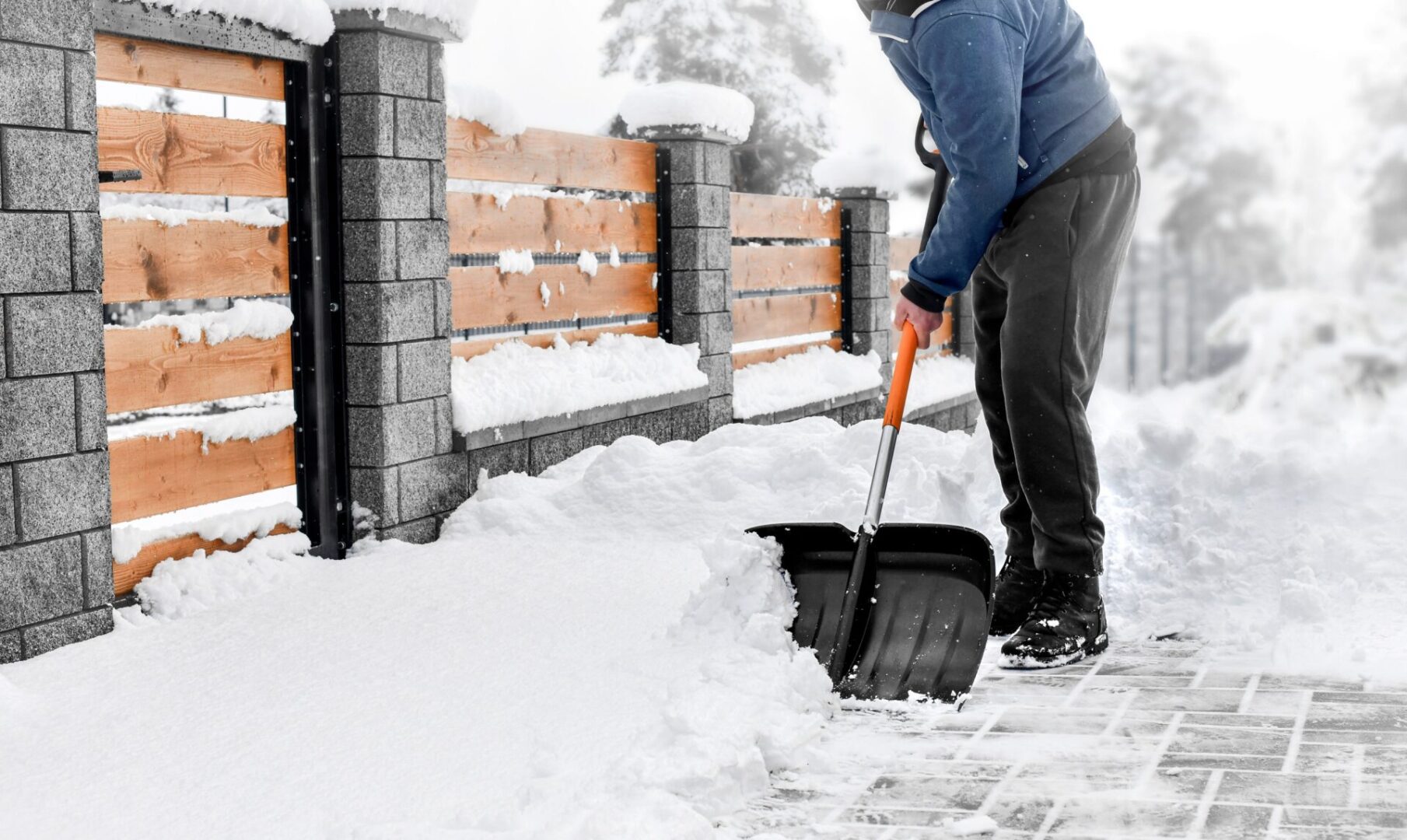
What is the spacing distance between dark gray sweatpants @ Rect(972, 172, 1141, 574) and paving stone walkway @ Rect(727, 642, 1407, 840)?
42 centimetres

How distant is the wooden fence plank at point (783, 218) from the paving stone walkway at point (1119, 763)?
228 inches

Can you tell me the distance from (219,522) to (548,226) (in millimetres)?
2473

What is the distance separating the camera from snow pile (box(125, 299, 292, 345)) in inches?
172

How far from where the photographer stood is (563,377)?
6.23 m

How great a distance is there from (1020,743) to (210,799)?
5.36ft

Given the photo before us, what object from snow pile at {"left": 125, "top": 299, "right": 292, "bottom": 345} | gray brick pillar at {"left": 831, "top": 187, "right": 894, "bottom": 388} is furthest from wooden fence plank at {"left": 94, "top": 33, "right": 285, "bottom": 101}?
gray brick pillar at {"left": 831, "top": 187, "right": 894, "bottom": 388}

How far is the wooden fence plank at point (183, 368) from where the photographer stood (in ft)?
13.7

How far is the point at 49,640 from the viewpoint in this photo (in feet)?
12.1

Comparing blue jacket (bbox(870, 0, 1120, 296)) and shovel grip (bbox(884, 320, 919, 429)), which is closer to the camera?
blue jacket (bbox(870, 0, 1120, 296))

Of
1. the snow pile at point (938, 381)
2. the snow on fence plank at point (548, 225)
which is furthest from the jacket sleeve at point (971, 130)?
the snow pile at point (938, 381)

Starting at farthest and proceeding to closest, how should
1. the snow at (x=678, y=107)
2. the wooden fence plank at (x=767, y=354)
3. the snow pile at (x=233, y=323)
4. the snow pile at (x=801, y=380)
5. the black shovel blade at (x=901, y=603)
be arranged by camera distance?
the wooden fence plank at (x=767, y=354) → the snow pile at (x=801, y=380) → the snow at (x=678, y=107) → the snow pile at (x=233, y=323) → the black shovel blade at (x=901, y=603)

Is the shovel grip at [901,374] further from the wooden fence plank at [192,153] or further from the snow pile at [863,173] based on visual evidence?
the snow pile at [863,173]

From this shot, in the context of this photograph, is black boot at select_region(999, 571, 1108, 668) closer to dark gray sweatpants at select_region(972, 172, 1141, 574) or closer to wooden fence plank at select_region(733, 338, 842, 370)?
dark gray sweatpants at select_region(972, 172, 1141, 574)

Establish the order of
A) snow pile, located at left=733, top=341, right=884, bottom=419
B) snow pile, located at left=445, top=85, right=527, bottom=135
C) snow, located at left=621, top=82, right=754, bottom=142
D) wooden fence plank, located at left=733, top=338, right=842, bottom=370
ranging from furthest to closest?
wooden fence plank, located at left=733, top=338, right=842, bottom=370, snow pile, located at left=733, top=341, right=884, bottom=419, snow, located at left=621, top=82, right=754, bottom=142, snow pile, located at left=445, top=85, right=527, bottom=135
